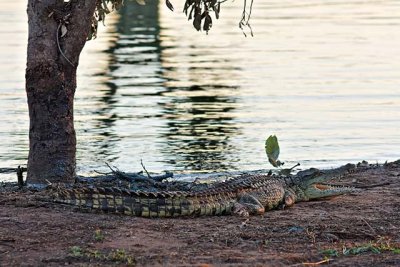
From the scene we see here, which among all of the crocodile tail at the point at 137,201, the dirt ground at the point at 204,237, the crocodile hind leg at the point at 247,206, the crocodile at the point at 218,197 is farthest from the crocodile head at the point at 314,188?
the crocodile tail at the point at 137,201

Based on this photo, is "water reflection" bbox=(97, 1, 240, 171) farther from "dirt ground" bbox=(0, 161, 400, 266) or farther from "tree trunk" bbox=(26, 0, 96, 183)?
"dirt ground" bbox=(0, 161, 400, 266)

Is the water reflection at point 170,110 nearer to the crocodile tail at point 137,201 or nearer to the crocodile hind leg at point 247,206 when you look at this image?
the crocodile hind leg at point 247,206

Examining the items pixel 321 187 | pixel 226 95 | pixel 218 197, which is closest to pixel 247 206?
pixel 218 197

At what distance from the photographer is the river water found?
14.2m

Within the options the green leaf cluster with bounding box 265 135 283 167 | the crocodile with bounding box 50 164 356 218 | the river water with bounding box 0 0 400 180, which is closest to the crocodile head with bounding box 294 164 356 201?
the crocodile with bounding box 50 164 356 218

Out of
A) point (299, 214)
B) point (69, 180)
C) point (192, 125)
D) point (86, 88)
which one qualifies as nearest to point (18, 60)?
point (86, 88)

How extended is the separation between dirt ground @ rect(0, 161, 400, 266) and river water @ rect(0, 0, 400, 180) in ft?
14.1

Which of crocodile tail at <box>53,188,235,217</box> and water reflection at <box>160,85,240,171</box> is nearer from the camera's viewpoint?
crocodile tail at <box>53,188,235,217</box>

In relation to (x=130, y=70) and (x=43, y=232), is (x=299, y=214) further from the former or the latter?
(x=130, y=70)

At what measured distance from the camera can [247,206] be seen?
344 inches

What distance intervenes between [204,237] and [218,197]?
1153mm

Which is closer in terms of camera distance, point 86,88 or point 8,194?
point 8,194

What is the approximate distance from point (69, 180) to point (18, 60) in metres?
17.7

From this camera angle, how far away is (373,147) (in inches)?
572
